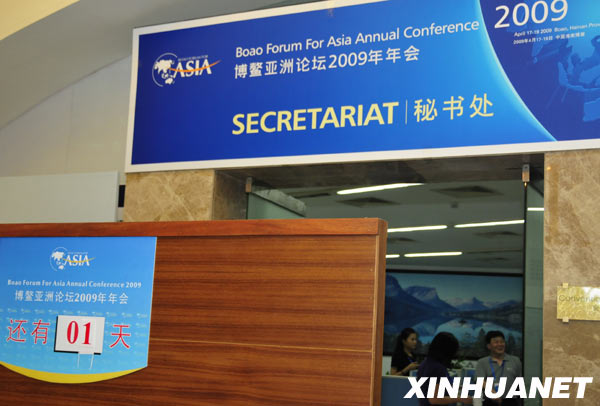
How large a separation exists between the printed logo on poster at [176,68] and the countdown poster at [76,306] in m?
2.01

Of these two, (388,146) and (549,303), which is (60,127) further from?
(549,303)

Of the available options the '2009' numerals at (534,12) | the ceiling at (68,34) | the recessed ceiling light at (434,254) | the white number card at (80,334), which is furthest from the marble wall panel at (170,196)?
the recessed ceiling light at (434,254)

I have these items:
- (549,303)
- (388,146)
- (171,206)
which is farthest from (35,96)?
(549,303)

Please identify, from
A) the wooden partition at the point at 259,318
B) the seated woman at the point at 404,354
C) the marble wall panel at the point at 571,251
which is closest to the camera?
the wooden partition at the point at 259,318

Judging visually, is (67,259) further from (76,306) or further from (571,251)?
(571,251)

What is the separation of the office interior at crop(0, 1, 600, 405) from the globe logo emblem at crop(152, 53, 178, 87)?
0.67 metres

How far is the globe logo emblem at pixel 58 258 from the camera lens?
9.84ft

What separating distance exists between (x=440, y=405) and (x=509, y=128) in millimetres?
2234

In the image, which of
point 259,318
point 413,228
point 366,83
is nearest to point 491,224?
point 413,228

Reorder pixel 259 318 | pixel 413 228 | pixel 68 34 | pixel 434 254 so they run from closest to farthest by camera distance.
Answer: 1. pixel 259 318
2. pixel 68 34
3. pixel 413 228
4. pixel 434 254

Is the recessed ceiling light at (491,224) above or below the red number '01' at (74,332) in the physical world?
above

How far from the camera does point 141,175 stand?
4.77 m

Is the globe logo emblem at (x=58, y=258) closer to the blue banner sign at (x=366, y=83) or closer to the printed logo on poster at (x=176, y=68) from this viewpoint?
the blue banner sign at (x=366, y=83)

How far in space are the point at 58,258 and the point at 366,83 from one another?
2.09m
